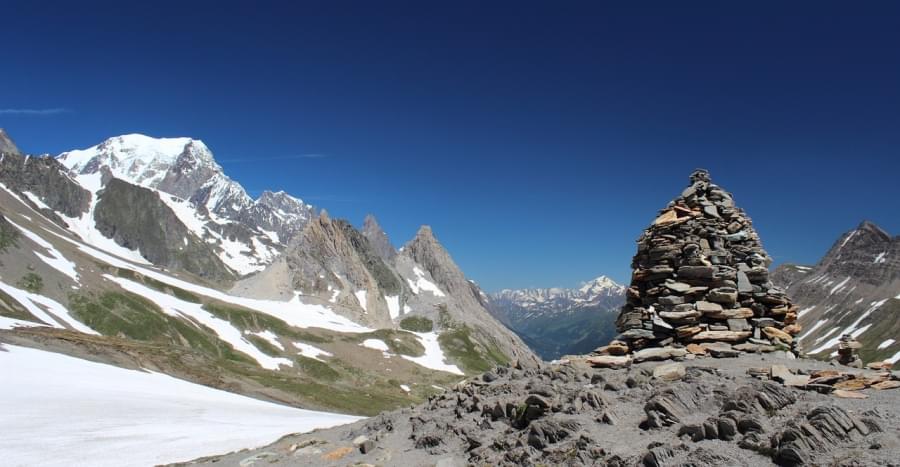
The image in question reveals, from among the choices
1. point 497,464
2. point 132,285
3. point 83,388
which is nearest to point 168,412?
point 83,388

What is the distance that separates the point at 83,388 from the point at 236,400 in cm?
1537

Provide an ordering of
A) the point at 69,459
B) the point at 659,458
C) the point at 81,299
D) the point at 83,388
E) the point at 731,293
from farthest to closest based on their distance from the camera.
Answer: the point at 81,299, the point at 83,388, the point at 69,459, the point at 731,293, the point at 659,458

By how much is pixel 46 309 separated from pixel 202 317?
42696mm

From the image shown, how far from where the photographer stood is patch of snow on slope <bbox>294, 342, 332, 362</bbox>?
146 metres

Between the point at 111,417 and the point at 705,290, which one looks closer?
the point at 705,290

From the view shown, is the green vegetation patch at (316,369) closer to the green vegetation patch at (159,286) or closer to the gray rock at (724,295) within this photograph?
the green vegetation patch at (159,286)

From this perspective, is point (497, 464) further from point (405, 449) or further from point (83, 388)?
point (83, 388)

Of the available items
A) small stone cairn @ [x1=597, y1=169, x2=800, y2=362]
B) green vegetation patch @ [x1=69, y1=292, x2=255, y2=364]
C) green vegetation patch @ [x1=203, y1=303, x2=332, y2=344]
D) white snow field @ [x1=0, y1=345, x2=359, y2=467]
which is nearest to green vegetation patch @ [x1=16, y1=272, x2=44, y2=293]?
green vegetation patch @ [x1=69, y1=292, x2=255, y2=364]

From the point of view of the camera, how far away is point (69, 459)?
26438mm

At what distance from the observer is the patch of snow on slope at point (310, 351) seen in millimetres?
145750

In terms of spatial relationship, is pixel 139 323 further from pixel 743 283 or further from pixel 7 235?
pixel 743 283

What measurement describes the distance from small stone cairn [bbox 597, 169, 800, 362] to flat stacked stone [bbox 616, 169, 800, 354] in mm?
30

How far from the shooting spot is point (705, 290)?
17266 mm

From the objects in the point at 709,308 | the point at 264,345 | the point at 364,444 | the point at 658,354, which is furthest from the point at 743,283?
the point at 264,345
